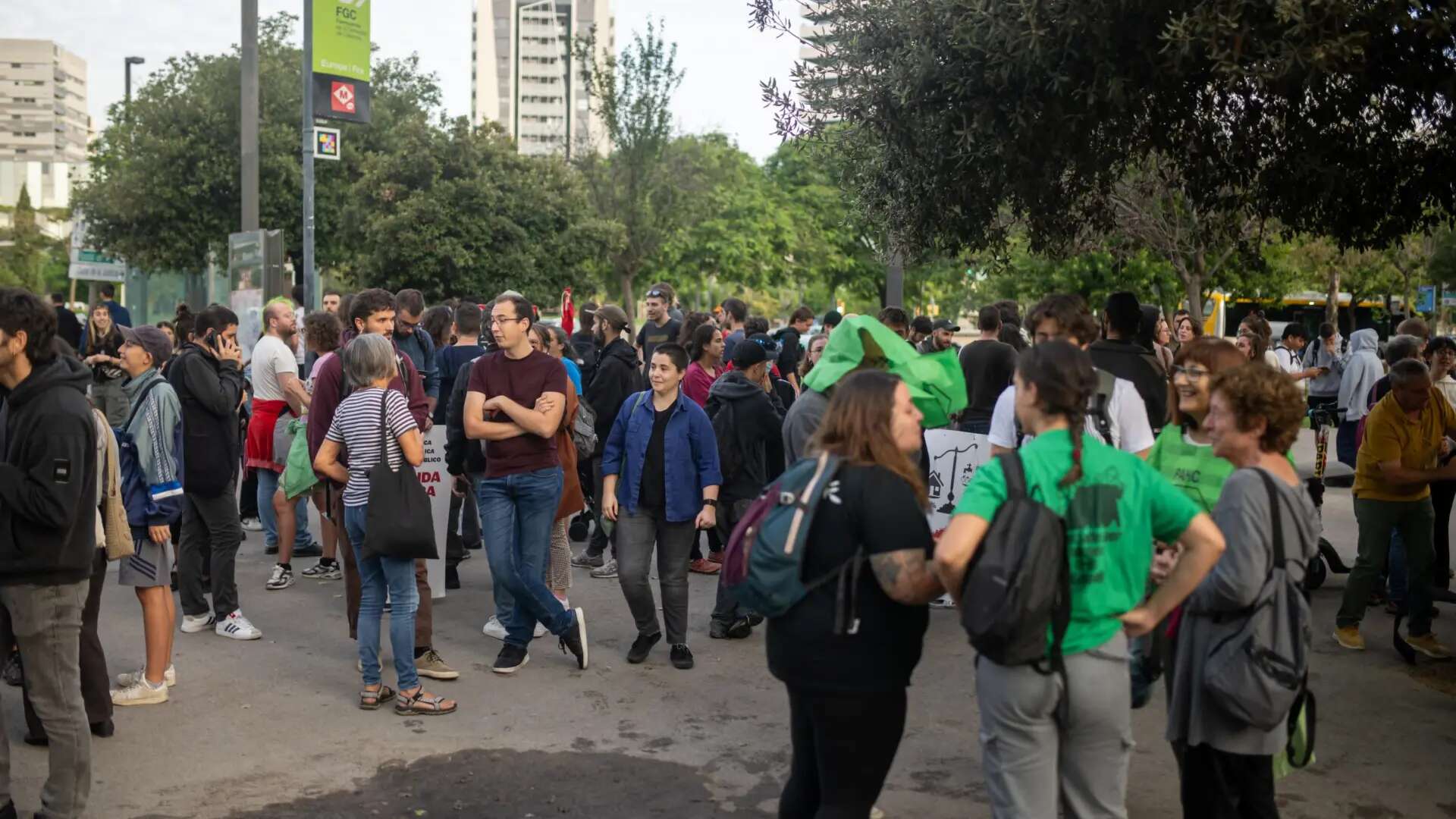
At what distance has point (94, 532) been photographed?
16.9 feet

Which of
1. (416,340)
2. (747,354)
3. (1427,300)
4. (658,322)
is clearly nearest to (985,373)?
(747,354)

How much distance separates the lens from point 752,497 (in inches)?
334

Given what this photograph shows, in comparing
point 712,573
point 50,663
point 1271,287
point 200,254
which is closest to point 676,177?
point 200,254

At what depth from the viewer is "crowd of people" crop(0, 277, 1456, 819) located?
11.7 ft

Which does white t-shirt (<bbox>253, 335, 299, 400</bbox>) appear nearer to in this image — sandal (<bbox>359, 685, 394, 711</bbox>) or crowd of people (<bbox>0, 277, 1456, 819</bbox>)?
crowd of people (<bbox>0, 277, 1456, 819</bbox>)

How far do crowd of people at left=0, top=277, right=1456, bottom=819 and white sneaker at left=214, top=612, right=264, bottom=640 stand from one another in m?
0.02

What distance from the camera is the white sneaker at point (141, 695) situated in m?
6.65

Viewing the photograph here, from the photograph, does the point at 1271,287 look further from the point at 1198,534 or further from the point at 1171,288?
the point at 1198,534

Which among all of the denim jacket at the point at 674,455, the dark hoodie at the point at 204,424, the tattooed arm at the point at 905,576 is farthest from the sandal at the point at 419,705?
the tattooed arm at the point at 905,576

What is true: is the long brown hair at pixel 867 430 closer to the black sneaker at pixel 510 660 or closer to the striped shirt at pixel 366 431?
the striped shirt at pixel 366 431

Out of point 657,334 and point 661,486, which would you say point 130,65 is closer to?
point 657,334

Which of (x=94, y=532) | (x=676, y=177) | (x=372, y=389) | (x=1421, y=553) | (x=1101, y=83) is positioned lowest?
(x=1421, y=553)

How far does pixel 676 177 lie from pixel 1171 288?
39.8 ft

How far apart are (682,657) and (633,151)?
79.7 feet
